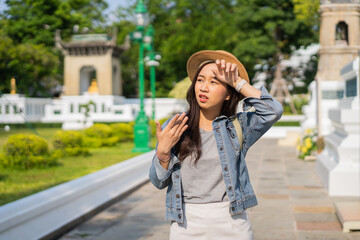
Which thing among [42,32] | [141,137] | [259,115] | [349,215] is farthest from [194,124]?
[42,32]

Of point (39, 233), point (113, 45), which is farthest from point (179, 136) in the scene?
point (113, 45)

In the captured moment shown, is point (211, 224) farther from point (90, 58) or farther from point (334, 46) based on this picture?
point (90, 58)

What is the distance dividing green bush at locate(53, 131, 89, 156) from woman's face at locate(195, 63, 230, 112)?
10248 millimetres

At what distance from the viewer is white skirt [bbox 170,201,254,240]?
9.39ft

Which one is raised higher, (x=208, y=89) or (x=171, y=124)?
(x=208, y=89)

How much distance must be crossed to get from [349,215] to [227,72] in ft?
13.5

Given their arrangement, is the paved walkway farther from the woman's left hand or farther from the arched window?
the arched window

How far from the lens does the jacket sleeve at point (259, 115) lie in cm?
Answer: 292

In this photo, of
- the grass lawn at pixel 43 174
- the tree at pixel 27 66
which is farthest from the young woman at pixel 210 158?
the tree at pixel 27 66

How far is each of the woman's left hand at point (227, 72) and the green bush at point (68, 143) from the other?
10.4 meters

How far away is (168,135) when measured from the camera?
2.76m

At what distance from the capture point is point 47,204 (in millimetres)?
6188

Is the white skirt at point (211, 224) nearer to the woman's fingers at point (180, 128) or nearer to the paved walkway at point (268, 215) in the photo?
the woman's fingers at point (180, 128)

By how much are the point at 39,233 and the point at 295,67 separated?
1380 inches
